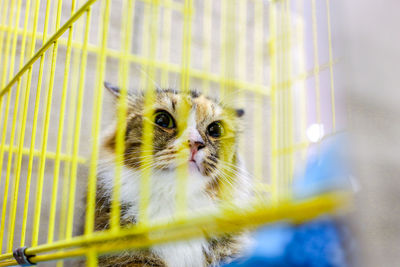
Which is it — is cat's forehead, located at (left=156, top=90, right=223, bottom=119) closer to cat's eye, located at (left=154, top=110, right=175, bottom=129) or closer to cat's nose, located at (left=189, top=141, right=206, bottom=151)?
cat's eye, located at (left=154, top=110, right=175, bottom=129)

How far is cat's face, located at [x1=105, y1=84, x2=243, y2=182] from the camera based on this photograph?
3.51 ft

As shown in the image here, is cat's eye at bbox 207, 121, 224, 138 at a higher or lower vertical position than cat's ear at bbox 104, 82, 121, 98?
lower

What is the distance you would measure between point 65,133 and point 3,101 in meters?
0.26

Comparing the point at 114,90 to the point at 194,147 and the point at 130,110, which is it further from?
the point at 194,147

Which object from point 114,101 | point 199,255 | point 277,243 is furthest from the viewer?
point 114,101

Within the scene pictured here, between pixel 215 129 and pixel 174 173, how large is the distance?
228mm

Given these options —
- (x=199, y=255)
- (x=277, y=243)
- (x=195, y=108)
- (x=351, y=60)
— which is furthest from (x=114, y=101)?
(x=351, y=60)

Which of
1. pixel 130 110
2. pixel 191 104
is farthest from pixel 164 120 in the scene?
pixel 130 110

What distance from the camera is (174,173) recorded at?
1.10 meters

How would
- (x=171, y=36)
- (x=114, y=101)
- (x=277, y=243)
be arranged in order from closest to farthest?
(x=277, y=243), (x=114, y=101), (x=171, y=36)

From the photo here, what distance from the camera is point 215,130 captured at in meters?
1.27

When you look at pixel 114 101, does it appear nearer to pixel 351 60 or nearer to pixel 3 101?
pixel 3 101

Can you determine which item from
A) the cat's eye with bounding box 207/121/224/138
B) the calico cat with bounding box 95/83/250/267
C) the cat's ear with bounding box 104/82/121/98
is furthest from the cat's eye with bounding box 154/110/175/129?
the cat's ear with bounding box 104/82/121/98

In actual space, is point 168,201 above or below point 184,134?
below
